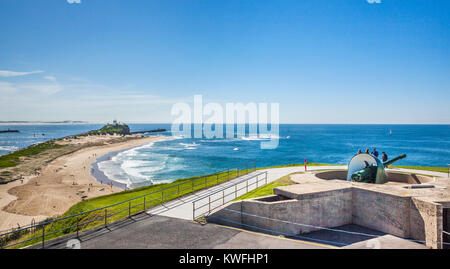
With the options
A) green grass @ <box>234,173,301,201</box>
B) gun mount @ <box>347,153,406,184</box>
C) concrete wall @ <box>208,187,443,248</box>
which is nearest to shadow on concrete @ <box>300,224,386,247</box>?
concrete wall @ <box>208,187,443,248</box>

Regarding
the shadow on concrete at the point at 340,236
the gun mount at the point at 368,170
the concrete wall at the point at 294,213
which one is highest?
the gun mount at the point at 368,170

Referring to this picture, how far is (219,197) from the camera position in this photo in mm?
13695

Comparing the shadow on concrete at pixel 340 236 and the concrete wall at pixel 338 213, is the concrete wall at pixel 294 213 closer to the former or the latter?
the concrete wall at pixel 338 213

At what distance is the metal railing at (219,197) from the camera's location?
1140 cm

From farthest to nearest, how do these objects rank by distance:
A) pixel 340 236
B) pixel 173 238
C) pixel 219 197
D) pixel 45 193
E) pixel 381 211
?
1. pixel 45 193
2. pixel 219 197
3. pixel 381 211
4. pixel 340 236
5. pixel 173 238

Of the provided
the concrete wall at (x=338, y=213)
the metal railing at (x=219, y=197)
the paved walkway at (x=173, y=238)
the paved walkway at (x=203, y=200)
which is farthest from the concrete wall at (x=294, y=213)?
the paved walkway at (x=173, y=238)

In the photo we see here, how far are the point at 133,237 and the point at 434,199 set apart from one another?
11687 millimetres

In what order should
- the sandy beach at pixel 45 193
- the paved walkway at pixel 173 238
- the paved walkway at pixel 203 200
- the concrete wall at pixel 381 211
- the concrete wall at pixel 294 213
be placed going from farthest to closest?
the sandy beach at pixel 45 193 → the paved walkway at pixel 203 200 → the concrete wall at pixel 294 213 → the concrete wall at pixel 381 211 → the paved walkway at pixel 173 238

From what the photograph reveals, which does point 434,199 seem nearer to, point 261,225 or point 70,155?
point 261,225

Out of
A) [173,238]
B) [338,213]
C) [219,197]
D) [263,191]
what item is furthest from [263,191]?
[173,238]

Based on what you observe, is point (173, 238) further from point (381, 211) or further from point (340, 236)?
point (381, 211)

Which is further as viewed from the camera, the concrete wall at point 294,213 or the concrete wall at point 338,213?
the concrete wall at point 294,213
